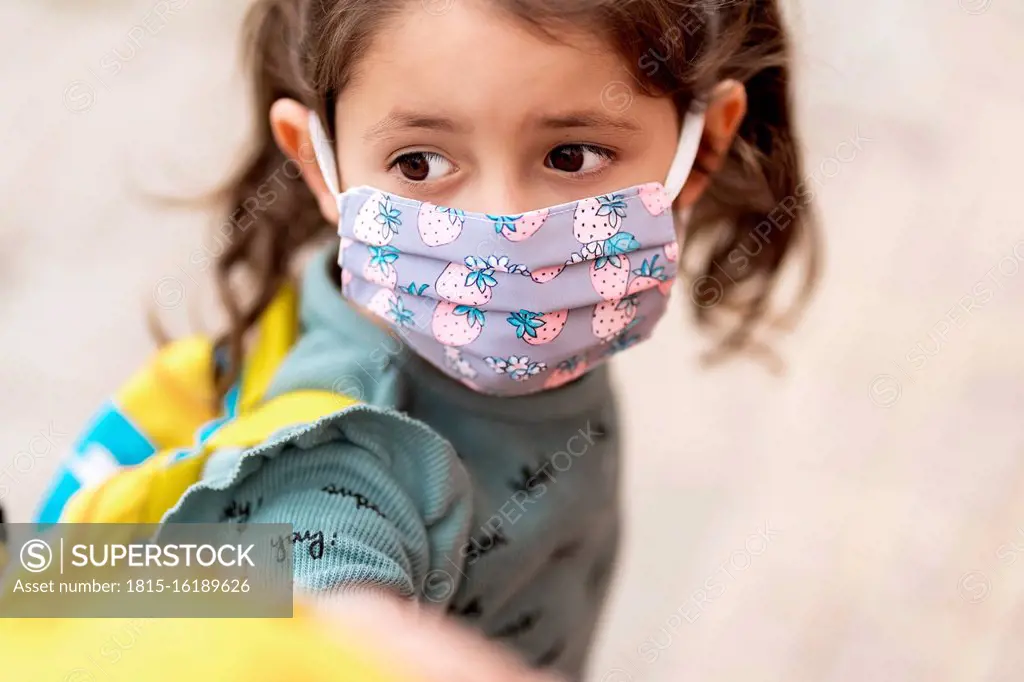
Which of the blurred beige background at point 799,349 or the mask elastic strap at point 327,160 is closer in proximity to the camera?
the mask elastic strap at point 327,160

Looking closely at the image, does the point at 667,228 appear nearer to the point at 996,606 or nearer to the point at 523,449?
the point at 523,449

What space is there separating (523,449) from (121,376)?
1.08 metres

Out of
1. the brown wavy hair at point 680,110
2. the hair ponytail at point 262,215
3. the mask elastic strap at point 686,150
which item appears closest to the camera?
the brown wavy hair at point 680,110

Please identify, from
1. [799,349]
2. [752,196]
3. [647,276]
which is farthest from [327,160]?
[799,349]

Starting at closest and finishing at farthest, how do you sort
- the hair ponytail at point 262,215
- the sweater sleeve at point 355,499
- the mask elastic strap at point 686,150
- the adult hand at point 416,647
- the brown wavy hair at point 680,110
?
the adult hand at point 416,647 → the sweater sleeve at point 355,499 → the brown wavy hair at point 680,110 → the mask elastic strap at point 686,150 → the hair ponytail at point 262,215

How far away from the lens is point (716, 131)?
1.04 metres

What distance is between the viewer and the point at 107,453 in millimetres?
1123

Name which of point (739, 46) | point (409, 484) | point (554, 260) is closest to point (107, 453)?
point (409, 484)

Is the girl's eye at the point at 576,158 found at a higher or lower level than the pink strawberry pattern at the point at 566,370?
higher

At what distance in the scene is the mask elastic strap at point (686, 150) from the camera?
38.1 inches

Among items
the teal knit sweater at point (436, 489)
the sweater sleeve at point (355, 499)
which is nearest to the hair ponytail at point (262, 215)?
the teal knit sweater at point (436, 489)

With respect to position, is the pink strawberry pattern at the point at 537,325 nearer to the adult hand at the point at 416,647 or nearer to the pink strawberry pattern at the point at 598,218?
the pink strawberry pattern at the point at 598,218

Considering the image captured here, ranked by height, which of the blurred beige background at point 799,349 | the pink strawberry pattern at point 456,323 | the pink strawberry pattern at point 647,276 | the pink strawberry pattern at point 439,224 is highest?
the pink strawberry pattern at point 439,224

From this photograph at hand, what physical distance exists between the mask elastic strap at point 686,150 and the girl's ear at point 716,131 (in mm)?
28
